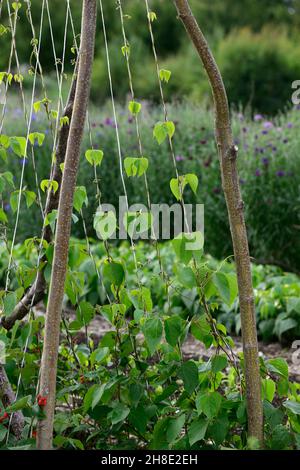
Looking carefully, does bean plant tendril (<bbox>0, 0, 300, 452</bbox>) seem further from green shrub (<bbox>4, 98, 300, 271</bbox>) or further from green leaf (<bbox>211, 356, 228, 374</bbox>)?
green shrub (<bbox>4, 98, 300, 271</bbox>)

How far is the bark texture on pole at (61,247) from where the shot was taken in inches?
78.9

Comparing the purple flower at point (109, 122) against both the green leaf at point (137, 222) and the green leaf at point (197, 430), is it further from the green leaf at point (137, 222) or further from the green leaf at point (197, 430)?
the green leaf at point (197, 430)

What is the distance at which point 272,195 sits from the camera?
255 inches

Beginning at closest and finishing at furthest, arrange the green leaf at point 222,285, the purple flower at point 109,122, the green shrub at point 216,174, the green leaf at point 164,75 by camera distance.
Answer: the green leaf at point 222,285
the green leaf at point 164,75
the green shrub at point 216,174
the purple flower at point 109,122

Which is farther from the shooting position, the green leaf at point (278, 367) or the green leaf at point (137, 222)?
the green leaf at point (278, 367)

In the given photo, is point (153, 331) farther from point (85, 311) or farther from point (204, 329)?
point (85, 311)

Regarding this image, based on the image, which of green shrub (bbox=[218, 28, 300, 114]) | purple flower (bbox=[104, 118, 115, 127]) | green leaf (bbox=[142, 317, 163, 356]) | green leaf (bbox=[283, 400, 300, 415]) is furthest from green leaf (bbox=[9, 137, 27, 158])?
green shrub (bbox=[218, 28, 300, 114])

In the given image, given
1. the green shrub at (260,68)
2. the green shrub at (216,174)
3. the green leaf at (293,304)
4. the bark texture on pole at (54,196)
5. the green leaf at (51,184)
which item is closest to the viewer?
the green leaf at (51,184)

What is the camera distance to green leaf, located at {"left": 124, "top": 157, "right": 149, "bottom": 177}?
2182 millimetres

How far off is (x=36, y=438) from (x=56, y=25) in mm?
18029

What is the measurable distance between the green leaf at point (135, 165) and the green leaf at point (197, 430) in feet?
2.27

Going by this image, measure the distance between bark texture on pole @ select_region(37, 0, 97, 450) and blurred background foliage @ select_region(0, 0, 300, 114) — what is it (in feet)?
31.2

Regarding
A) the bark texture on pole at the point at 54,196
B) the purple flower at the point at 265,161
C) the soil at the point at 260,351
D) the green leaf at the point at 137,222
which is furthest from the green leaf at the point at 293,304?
the green leaf at the point at 137,222
